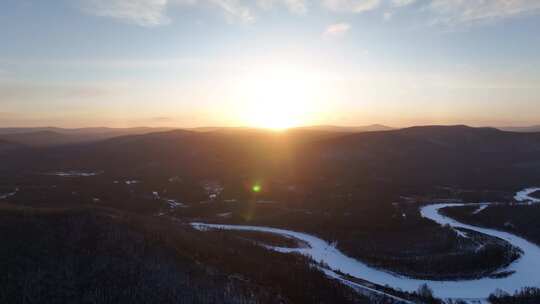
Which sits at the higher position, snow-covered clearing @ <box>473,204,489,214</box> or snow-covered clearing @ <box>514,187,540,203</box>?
snow-covered clearing @ <box>473,204,489,214</box>

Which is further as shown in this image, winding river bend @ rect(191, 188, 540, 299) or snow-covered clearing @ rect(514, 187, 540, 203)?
snow-covered clearing @ rect(514, 187, 540, 203)

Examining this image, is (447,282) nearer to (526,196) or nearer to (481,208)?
(481,208)

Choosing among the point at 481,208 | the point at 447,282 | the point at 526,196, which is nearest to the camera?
the point at 447,282

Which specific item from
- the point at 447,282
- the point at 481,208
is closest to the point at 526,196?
the point at 481,208

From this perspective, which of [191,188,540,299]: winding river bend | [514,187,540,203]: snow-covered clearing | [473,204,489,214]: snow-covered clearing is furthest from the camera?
[514,187,540,203]: snow-covered clearing

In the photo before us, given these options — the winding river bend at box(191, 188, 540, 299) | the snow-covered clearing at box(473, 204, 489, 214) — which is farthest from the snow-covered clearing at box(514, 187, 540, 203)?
the winding river bend at box(191, 188, 540, 299)

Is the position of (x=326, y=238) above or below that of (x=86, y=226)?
below

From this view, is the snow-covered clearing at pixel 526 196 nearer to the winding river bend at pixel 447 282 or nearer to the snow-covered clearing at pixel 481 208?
the snow-covered clearing at pixel 481 208

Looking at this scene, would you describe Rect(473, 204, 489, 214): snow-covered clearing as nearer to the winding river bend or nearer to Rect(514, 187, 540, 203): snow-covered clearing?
Rect(514, 187, 540, 203): snow-covered clearing

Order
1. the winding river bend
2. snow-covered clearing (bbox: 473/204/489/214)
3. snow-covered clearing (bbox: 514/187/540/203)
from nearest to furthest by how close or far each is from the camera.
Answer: the winding river bend
snow-covered clearing (bbox: 473/204/489/214)
snow-covered clearing (bbox: 514/187/540/203)

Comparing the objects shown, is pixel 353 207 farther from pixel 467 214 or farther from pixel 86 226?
pixel 86 226

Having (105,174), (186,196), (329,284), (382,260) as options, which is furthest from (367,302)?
(105,174)
